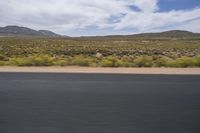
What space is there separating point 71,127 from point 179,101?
5108mm

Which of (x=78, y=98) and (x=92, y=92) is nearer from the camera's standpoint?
(x=78, y=98)

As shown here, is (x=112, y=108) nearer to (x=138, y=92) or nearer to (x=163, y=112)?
(x=163, y=112)

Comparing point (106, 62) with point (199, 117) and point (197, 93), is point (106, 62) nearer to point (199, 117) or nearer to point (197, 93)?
point (197, 93)

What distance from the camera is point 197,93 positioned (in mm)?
13539

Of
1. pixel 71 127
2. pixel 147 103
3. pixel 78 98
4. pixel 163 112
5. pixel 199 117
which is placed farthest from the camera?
pixel 78 98

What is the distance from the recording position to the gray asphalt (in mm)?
7766

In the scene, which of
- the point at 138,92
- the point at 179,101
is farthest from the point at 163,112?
the point at 138,92

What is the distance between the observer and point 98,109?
9883 mm

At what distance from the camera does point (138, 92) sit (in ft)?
44.7

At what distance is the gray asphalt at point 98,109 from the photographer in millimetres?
7766

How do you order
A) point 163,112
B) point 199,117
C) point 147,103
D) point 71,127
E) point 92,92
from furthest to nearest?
point 92,92 → point 147,103 → point 163,112 → point 199,117 → point 71,127

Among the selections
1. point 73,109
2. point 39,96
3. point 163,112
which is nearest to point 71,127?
point 73,109

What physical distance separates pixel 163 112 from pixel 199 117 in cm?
105

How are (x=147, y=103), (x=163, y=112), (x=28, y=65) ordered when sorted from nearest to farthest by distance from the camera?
(x=163, y=112), (x=147, y=103), (x=28, y=65)
